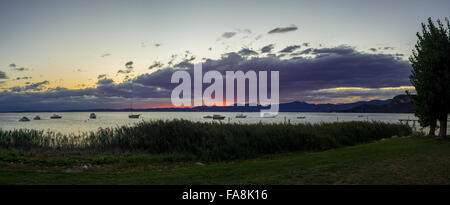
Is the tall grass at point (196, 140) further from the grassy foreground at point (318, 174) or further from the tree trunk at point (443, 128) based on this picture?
the grassy foreground at point (318, 174)

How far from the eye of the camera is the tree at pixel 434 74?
15.6m

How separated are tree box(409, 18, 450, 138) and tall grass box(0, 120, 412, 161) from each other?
666 cm

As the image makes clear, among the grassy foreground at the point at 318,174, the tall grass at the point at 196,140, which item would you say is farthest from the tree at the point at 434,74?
the tall grass at the point at 196,140

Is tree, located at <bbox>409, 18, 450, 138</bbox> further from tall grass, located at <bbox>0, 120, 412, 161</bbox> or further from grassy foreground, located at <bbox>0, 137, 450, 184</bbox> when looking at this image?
tall grass, located at <bbox>0, 120, 412, 161</bbox>

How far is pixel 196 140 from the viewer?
66.9ft

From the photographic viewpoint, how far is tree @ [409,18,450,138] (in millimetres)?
15633

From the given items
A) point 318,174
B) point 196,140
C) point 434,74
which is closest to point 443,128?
point 434,74

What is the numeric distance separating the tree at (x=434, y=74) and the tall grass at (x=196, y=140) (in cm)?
666

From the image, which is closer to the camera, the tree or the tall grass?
the tree

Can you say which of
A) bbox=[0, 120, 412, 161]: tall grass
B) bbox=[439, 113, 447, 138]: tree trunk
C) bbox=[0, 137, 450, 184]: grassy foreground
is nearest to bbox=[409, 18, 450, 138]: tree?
bbox=[439, 113, 447, 138]: tree trunk

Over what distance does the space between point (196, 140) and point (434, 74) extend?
1453cm

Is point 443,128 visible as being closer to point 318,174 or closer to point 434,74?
point 434,74
